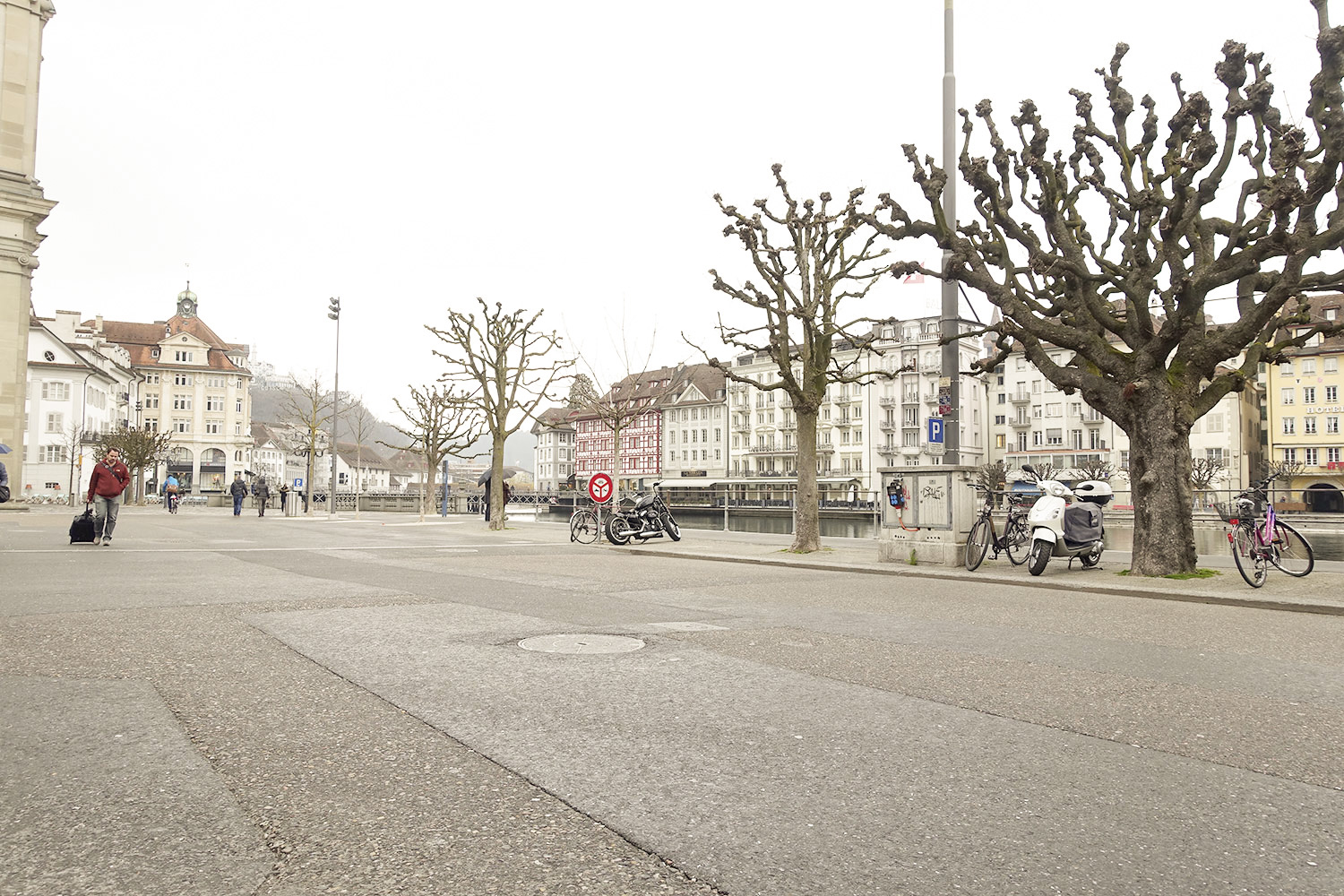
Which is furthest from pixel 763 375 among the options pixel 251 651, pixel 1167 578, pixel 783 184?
pixel 251 651

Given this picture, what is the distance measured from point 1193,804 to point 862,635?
4.32 m

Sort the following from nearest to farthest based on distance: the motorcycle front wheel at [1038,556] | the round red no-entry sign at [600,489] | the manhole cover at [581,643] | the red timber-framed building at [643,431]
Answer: the manhole cover at [581,643] < the motorcycle front wheel at [1038,556] < the round red no-entry sign at [600,489] < the red timber-framed building at [643,431]

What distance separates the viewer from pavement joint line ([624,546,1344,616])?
10664 mm

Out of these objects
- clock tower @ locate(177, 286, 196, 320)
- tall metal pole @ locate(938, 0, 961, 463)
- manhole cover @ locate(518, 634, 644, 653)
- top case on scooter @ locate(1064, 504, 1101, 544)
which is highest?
clock tower @ locate(177, 286, 196, 320)

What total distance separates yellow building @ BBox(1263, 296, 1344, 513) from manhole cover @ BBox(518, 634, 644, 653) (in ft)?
300

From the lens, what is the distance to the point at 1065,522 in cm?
1458

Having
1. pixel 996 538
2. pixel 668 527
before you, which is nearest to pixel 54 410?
pixel 668 527

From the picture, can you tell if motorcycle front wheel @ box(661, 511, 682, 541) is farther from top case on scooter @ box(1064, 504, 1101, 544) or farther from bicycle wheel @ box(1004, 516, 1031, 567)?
top case on scooter @ box(1064, 504, 1101, 544)

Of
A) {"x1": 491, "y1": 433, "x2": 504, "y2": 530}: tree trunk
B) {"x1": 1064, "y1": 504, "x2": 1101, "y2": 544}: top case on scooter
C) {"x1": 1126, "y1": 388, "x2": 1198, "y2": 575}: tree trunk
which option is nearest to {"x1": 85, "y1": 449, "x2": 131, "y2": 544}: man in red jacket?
{"x1": 491, "y1": 433, "x2": 504, "y2": 530}: tree trunk

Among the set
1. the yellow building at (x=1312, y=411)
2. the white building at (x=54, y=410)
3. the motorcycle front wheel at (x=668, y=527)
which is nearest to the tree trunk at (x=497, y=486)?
the motorcycle front wheel at (x=668, y=527)

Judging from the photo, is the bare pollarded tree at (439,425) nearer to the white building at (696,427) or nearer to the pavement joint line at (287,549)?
the pavement joint line at (287,549)

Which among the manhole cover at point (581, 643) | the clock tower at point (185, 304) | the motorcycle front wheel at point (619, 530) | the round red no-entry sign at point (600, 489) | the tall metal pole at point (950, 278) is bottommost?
the manhole cover at point (581, 643)

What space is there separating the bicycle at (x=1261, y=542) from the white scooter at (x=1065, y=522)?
2.14 meters

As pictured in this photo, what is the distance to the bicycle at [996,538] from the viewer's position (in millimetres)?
15102
